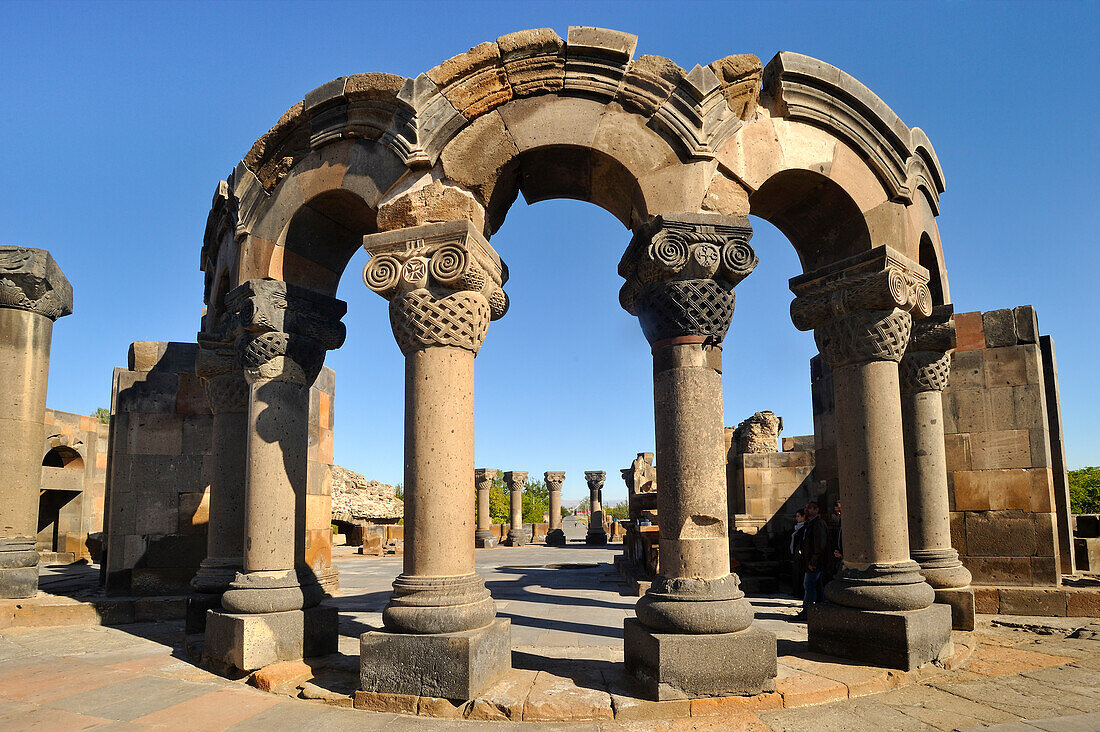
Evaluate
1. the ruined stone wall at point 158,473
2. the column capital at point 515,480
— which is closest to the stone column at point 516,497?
the column capital at point 515,480

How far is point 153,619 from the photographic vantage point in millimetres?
8336

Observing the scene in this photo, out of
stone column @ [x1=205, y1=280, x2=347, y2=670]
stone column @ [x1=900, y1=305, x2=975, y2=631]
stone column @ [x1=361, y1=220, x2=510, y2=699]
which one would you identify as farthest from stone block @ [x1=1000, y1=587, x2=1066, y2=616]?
stone column @ [x1=205, y1=280, x2=347, y2=670]

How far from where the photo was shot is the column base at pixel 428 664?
14.7 feet

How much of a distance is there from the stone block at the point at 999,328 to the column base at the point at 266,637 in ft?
26.5

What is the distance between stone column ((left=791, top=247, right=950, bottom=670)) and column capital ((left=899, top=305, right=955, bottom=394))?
838mm

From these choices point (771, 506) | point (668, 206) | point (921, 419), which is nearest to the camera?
point (668, 206)

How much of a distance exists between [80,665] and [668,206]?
611 cm

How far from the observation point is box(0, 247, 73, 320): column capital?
9414mm

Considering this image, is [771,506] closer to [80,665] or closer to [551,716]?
[551,716]

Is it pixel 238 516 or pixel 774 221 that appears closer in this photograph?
pixel 774 221

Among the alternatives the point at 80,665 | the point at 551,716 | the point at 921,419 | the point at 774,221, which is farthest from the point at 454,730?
the point at 921,419

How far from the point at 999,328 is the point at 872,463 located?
409 centimetres

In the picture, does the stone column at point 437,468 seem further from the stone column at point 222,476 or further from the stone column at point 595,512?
the stone column at point 595,512

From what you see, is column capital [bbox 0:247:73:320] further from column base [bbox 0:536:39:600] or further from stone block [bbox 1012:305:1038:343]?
stone block [bbox 1012:305:1038:343]
